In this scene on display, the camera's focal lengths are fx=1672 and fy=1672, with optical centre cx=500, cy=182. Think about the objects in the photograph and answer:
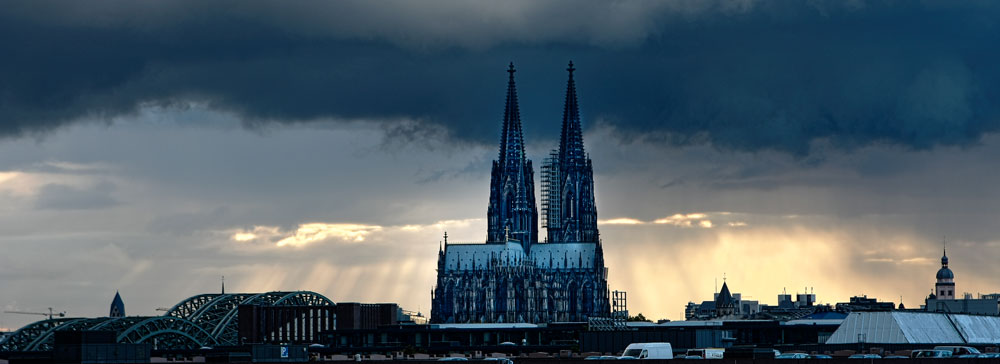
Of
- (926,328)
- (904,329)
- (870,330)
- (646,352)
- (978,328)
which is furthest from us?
(978,328)

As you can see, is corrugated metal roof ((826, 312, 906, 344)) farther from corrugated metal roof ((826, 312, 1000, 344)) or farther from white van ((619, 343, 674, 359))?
white van ((619, 343, 674, 359))

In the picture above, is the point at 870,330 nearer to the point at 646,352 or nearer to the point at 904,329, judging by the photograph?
the point at 904,329

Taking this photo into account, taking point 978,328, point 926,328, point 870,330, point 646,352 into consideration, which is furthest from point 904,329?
point 646,352

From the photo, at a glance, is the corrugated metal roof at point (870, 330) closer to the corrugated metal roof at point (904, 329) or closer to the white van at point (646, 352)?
the corrugated metal roof at point (904, 329)

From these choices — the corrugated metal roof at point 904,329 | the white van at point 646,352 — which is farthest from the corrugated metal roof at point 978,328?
the white van at point 646,352

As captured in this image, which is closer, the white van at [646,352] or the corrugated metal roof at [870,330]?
the white van at [646,352]

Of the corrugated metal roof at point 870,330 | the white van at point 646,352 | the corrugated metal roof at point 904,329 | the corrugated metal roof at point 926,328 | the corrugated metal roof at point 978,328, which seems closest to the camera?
the white van at point 646,352

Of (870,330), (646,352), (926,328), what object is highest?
(926,328)

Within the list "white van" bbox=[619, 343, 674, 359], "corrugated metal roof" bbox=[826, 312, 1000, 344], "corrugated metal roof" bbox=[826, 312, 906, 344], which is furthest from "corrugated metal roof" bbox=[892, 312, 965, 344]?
"white van" bbox=[619, 343, 674, 359]

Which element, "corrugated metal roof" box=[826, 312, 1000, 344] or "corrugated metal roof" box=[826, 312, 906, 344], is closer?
"corrugated metal roof" box=[826, 312, 906, 344]

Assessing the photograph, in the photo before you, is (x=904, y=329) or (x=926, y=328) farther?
(x=926, y=328)

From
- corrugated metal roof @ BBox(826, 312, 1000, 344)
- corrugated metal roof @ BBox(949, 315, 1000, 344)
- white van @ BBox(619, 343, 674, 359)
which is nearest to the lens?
white van @ BBox(619, 343, 674, 359)

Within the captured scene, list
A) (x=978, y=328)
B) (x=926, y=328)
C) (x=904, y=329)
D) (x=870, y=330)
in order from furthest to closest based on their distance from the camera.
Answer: (x=978, y=328), (x=926, y=328), (x=870, y=330), (x=904, y=329)

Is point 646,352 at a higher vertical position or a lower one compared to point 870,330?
lower
